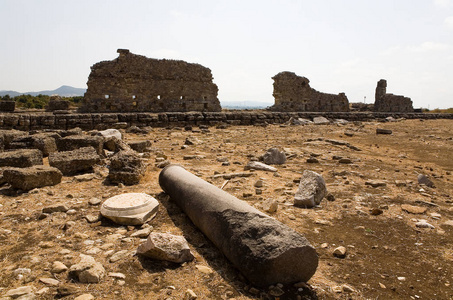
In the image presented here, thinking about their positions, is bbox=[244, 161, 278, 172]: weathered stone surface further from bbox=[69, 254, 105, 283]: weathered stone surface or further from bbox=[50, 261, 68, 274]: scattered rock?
bbox=[50, 261, 68, 274]: scattered rock

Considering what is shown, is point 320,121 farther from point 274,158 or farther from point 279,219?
point 279,219

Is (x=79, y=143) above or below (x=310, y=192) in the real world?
above

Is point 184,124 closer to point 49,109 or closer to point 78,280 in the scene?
point 49,109

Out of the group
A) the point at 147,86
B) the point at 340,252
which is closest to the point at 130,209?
the point at 340,252

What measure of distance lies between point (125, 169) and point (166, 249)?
298 centimetres

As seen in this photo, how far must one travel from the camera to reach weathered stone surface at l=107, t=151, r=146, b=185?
558cm

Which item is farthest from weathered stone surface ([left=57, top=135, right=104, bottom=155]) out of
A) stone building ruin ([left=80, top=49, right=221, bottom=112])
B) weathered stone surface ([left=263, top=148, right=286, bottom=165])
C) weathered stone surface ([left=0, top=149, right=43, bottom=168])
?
stone building ruin ([left=80, top=49, right=221, bottom=112])

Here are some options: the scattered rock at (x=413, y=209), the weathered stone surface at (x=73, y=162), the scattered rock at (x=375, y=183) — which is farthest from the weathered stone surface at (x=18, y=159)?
the scattered rock at (x=413, y=209)

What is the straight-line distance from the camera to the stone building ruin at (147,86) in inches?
640

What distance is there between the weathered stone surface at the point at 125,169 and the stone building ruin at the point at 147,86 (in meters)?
11.8

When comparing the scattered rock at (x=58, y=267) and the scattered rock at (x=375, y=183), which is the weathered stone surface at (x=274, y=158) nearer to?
the scattered rock at (x=375, y=183)

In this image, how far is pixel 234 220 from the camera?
323 cm

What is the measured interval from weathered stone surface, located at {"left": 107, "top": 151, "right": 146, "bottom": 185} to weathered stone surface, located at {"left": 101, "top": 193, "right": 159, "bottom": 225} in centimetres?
131

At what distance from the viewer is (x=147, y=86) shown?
17359 mm
